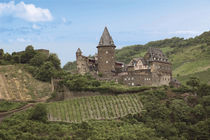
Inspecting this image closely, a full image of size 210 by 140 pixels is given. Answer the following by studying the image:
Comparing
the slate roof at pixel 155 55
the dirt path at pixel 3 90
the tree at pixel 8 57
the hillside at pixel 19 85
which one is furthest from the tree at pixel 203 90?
the tree at pixel 8 57

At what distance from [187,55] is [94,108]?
8177 cm

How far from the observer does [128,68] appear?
75125 millimetres

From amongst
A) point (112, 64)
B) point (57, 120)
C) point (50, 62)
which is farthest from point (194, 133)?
point (50, 62)

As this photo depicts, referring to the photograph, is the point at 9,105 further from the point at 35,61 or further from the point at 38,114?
the point at 35,61

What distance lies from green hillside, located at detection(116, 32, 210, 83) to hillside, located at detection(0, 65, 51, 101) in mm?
50892

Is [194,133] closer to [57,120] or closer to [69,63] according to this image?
[57,120]

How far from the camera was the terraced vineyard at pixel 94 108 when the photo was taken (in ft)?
181

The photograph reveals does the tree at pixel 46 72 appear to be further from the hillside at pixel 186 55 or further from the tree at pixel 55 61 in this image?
the hillside at pixel 186 55

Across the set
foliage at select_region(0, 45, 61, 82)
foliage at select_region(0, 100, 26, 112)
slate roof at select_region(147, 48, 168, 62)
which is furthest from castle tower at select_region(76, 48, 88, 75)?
foliage at select_region(0, 100, 26, 112)

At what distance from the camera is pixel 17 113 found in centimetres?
5328

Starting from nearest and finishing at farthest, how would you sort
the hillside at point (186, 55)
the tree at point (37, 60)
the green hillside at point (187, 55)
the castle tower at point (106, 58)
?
the castle tower at point (106, 58), the tree at point (37, 60), the hillside at point (186, 55), the green hillside at point (187, 55)

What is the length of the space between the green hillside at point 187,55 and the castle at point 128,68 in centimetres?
2595

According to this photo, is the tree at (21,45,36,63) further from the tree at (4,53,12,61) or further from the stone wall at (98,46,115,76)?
the stone wall at (98,46,115,76)

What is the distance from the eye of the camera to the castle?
69.4 meters
